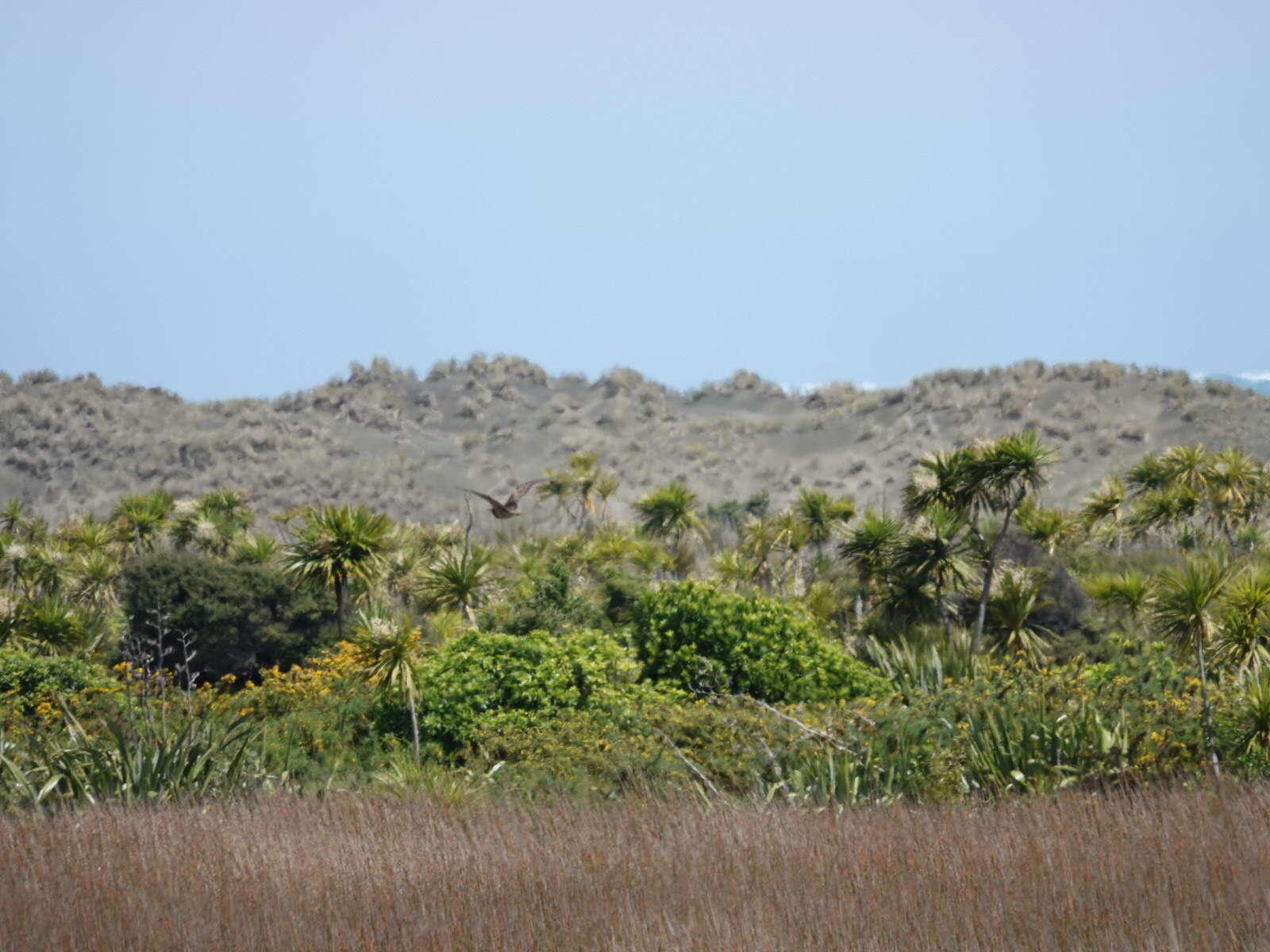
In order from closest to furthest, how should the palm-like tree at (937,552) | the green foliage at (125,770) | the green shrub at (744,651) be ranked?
the green foliage at (125,770) < the green shrub at (744,651) < the palm-like tree at (937,552)

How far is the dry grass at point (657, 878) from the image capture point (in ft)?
20.4

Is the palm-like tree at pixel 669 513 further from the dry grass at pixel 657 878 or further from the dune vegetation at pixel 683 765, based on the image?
the dry grass at pixel 657 878

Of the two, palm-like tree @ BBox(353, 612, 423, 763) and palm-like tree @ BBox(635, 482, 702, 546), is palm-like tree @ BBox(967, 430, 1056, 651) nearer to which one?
palm-like tree @ BBox(353, 612, 423, 763)

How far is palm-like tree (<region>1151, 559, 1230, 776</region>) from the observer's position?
1280cm

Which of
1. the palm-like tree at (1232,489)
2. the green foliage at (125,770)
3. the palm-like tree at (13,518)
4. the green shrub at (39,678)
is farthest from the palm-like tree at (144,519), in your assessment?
the palm-like tree at (1232,489)

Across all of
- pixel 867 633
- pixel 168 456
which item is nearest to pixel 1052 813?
pixel 867 633

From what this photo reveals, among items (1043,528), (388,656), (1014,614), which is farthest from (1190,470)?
(388,656)

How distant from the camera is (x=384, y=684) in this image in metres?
16.2

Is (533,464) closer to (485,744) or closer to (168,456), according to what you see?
(168,456)

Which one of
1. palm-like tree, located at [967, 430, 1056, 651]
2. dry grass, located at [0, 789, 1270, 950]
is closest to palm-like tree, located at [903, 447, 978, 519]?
palm-like tree, located at [967, 430, 1056, 651]

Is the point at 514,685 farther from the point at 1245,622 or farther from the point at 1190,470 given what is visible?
the point at 1190,470

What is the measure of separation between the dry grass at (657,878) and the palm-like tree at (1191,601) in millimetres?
4161

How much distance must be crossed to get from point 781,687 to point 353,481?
57.8m

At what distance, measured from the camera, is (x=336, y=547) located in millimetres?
22234
